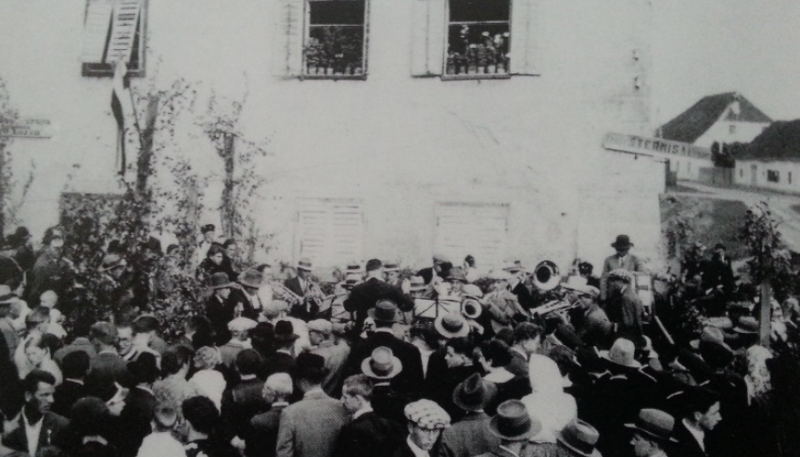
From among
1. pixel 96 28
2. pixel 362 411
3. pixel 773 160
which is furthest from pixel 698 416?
pixel 96 28

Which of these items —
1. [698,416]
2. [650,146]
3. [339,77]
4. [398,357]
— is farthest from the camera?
[339,77]

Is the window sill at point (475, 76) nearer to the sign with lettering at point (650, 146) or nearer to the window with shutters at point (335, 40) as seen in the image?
the window with shutters at point (335, 40)

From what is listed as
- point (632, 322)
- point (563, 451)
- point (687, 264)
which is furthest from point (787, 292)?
point (563, 451)

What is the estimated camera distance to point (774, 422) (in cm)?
393

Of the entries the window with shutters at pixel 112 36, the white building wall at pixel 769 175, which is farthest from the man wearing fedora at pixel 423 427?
the window with shutters at pixel 112 36

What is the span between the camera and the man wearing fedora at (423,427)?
2.99 meters

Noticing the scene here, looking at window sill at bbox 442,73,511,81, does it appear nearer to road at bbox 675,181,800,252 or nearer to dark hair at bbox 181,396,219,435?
road at bbox 675,181,800,252

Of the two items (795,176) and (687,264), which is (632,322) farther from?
(795,176)

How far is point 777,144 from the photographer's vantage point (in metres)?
4.39

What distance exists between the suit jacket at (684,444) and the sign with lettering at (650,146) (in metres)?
2.12

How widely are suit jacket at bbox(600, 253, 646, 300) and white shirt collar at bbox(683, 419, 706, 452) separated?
1.51m

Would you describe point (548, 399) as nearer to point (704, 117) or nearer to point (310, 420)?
point (310, 420)

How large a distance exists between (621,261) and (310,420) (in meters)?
2.74

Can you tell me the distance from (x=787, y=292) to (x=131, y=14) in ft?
18.8
